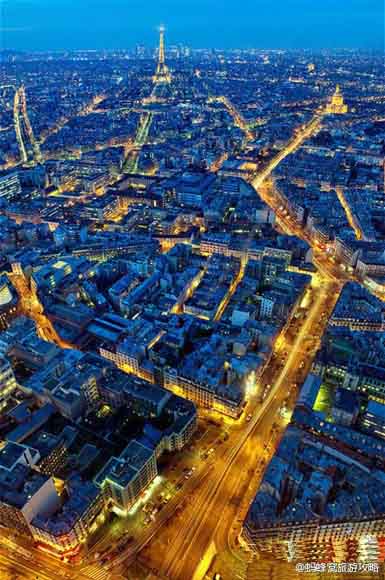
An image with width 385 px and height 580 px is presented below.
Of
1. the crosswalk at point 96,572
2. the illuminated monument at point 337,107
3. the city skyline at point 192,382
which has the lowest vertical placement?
the crosswalk at point 96,572

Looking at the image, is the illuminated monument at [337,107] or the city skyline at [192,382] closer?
the city skyline at [192,382]

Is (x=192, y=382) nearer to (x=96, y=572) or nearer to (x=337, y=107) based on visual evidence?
(x=96, y=572)

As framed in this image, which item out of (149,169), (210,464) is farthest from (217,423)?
(149,169)

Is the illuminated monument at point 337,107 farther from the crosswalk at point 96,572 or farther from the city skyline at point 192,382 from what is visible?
the crosswalk at point 96,572

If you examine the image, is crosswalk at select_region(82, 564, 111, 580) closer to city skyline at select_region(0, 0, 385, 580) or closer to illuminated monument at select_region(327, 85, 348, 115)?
city skyline at select_region(0, 0, 385, 580)

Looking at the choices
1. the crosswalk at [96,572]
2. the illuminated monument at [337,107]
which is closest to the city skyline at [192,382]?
the crosswalk at [96,572]

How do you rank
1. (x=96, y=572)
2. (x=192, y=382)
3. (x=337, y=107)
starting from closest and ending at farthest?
(x=96, y=572) < (x=192, y=382) < (x=337, y=107)

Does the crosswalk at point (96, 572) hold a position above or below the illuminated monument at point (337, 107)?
below

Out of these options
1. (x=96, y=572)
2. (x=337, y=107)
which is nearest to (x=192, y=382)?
(x=96, y=572)

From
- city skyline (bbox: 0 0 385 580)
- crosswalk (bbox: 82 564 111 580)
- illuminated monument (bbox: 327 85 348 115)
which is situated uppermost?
illuminated monument (bbox: 327 85 348 115)

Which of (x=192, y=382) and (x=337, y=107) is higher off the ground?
(x=337, y=107)

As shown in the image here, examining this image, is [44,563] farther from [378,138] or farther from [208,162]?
[378,138]

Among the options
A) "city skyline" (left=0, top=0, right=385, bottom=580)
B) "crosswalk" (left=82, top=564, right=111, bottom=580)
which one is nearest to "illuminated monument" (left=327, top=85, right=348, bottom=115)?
"city skyline" (left=0, top=0, right=385, bottom=580)
